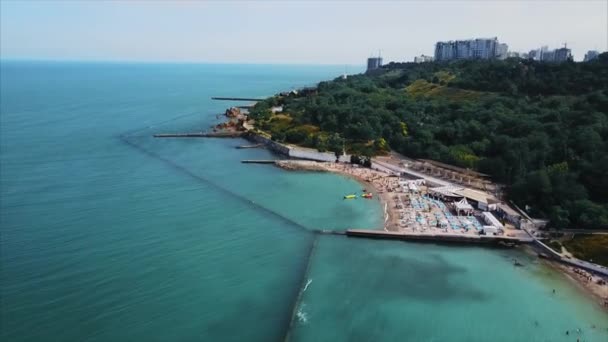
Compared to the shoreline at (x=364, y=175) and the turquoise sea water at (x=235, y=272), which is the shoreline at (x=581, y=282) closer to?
the turquoise sea water at (x=235, y=272)

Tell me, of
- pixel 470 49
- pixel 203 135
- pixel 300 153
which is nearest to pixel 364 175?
pixel 300 153

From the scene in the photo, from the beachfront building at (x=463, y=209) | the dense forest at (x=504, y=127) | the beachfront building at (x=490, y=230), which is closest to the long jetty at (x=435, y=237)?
the beachfront building at (x=490, y=230)

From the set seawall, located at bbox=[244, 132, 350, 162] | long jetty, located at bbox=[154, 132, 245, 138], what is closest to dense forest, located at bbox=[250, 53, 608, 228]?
seawall, located at bbox=[244, 132, 350, 162]

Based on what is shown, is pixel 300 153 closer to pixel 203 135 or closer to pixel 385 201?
pixel 385 201

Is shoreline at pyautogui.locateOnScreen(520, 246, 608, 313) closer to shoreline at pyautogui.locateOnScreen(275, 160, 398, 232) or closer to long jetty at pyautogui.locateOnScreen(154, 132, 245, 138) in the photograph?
shoreline at pyautogui.locateOnScreen(275, 160, 398, 232)

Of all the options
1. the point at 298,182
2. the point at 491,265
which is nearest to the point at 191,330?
the point at 491,265
